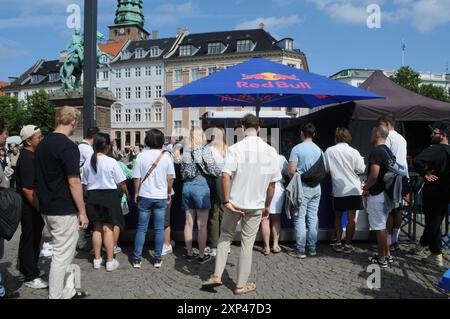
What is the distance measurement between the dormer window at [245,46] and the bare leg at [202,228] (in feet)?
171

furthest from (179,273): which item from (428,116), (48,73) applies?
(48,73)

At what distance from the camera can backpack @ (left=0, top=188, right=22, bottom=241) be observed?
3.62 meters

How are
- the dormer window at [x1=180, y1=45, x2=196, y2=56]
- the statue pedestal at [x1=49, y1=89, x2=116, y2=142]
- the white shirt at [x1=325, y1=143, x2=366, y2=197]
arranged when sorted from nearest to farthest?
the white shirt at [x1=325, y1=143, x2=366, y2=197]
the statue pedestal at [x1=49, y1=89, x2=116, y2=142]
the dormer window at [x1=180, y1=45, x2=196, y2=56]

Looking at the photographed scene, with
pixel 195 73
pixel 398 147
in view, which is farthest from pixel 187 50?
pixel 398 147

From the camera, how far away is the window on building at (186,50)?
58100 millimetres

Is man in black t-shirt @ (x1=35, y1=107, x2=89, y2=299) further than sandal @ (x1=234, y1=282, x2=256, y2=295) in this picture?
No

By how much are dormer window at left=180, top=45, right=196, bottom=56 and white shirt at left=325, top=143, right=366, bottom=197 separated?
55.3 m

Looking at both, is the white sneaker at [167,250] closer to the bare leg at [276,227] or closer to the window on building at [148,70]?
the bare leg at [276,227]

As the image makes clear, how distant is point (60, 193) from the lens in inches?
137

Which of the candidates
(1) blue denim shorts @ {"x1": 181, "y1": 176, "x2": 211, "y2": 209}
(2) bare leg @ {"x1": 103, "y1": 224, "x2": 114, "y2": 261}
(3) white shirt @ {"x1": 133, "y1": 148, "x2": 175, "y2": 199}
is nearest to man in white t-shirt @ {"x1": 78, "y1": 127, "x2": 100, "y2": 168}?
(3) white shirt @ {"x1": 133, "y1": 148, "x2": 175, "y2": 199}

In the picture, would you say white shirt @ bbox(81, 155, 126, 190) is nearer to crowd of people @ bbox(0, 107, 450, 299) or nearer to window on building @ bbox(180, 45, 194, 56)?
crowd of people @ bbox(0, 107, 450, 299)

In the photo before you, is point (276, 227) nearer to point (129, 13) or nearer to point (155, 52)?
point (155, 52)
